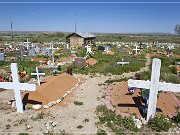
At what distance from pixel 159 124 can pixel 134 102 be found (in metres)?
2.77

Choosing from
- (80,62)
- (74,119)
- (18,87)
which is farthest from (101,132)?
(80,62)

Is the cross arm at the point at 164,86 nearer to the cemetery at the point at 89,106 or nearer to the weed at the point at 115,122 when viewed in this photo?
the cemetery at the point at 89,106

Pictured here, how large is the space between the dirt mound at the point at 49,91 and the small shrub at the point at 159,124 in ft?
17.1

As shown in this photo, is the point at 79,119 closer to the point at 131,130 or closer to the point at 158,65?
the point at 131,130

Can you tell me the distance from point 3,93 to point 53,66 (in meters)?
9.01

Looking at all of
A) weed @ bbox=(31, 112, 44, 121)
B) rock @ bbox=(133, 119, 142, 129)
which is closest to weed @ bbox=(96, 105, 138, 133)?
rock @ bbox=(133, 119, 142, 129)

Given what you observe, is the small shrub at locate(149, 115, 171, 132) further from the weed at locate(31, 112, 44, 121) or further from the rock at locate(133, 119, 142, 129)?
the weed at locate(31, 112, 44, 121)

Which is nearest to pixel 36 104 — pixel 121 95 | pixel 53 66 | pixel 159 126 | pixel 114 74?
pixel 121 95

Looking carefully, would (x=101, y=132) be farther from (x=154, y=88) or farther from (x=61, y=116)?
(x=154, y=88)

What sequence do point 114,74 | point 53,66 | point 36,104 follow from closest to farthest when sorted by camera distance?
point 36,104 → point 114,74 → point 53,66

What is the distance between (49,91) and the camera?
40.0ft

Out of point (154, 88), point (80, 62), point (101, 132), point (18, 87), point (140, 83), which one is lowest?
point (101, 132)

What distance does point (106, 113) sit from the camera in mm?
10055

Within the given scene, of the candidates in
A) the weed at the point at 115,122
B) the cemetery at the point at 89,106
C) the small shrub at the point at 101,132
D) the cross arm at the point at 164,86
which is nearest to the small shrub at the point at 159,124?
the cemetery at the point at 89,106
